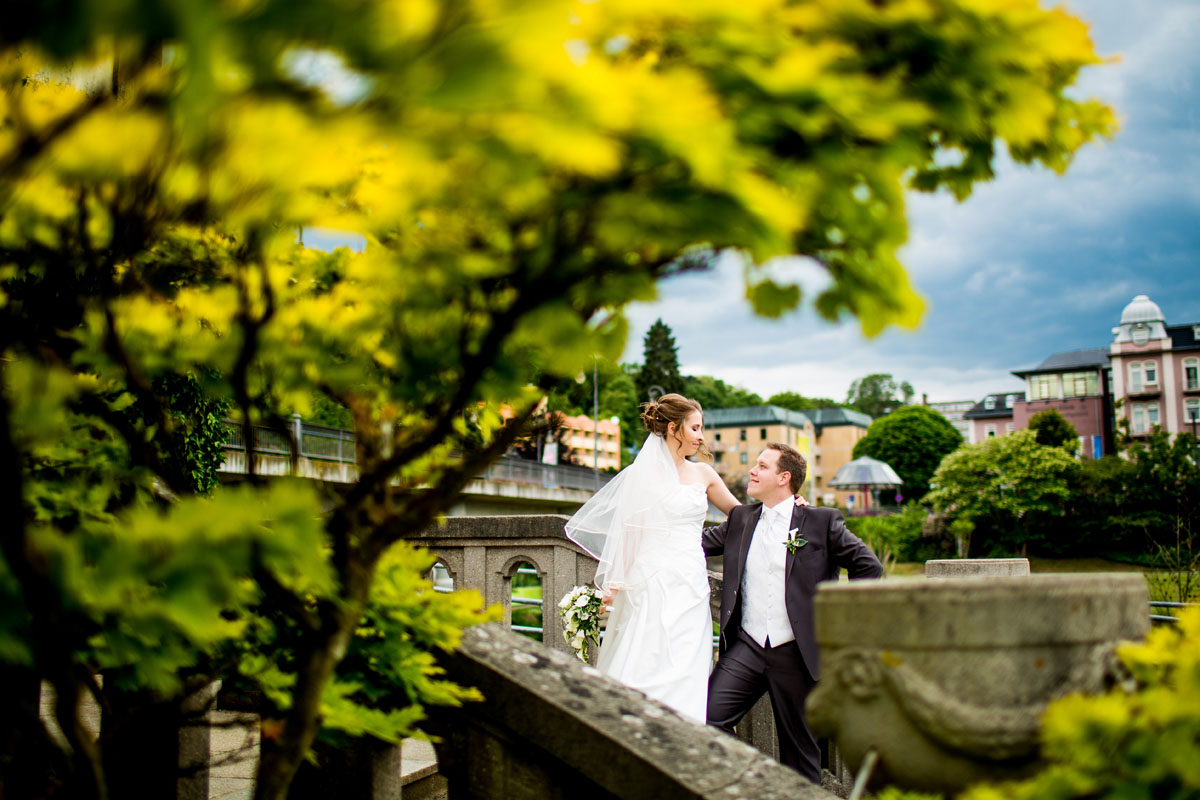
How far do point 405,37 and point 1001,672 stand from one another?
2020mm

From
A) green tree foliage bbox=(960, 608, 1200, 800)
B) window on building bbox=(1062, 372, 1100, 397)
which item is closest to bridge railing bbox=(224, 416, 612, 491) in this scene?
green tree foliage bbox=(960, 608, 1200, 800)

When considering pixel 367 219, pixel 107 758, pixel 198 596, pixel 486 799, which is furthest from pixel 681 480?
pixel 198 596

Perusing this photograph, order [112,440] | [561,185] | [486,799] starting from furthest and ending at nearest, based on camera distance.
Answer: [486,799]
[112,440]
[561,185]

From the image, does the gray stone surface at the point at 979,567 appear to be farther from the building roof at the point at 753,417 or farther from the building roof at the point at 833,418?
the building roof at the point at 833,418

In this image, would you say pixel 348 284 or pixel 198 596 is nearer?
pixel 198 596

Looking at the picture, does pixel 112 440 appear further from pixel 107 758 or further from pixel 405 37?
pixel 405 37

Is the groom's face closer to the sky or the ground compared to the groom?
closer to the sky

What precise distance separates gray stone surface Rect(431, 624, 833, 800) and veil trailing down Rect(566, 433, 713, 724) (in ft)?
9.36

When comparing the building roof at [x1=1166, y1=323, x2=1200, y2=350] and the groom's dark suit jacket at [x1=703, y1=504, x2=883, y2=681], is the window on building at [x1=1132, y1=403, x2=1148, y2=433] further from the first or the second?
the groom's dark suit jacket at [x1=703, y1=504, x2=883, y2=681]

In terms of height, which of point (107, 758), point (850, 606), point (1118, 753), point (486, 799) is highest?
point (850, 606)

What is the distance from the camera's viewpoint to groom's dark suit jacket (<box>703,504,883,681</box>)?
560cm

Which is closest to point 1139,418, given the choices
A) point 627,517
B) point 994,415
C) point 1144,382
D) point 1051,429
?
point 1144,382

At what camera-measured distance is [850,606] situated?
2.38 metres

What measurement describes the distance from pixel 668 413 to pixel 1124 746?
520 centimetres
